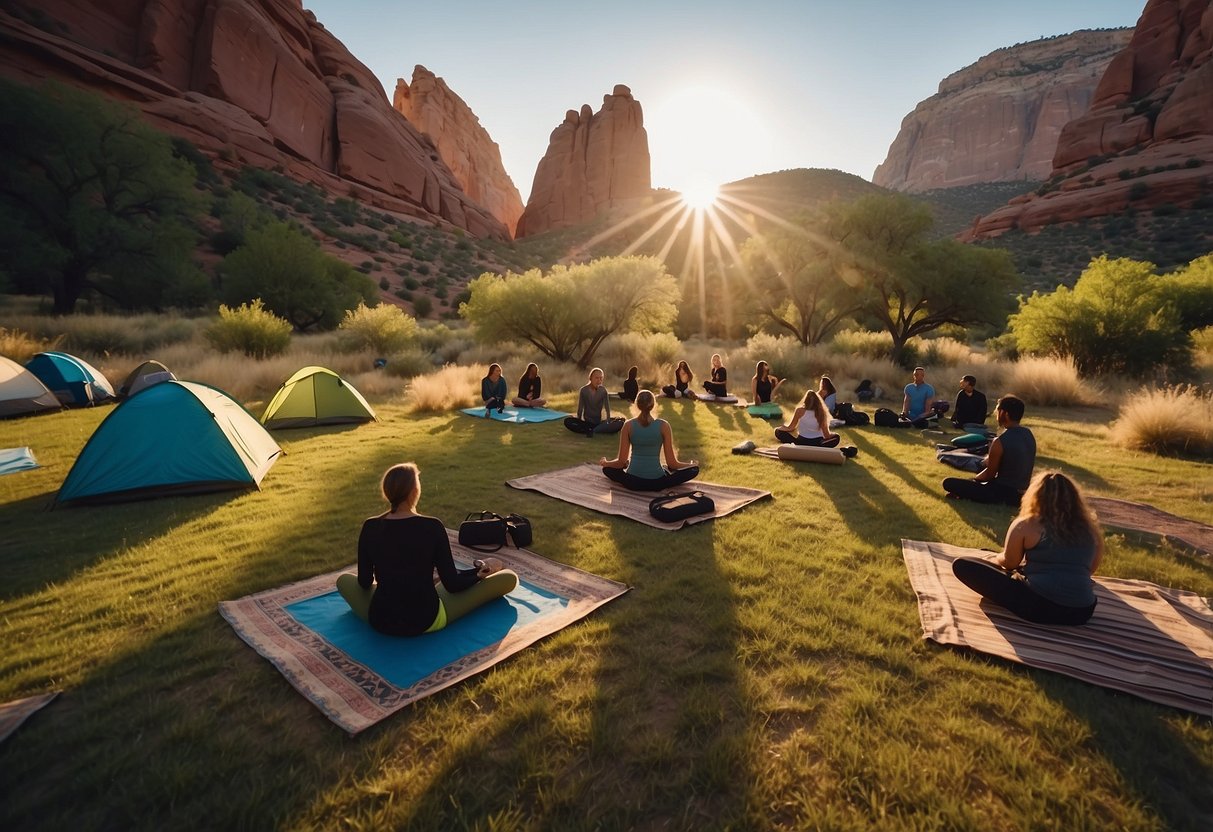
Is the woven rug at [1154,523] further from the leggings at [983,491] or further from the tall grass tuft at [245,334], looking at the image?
the tall grass tuft at [245,334]

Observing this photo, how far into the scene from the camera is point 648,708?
324 centimetres

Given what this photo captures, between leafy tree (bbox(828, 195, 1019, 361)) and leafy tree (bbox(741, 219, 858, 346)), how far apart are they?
2.51 feet

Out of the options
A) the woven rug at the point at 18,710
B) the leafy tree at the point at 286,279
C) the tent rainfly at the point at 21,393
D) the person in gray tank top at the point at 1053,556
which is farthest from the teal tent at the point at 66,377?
the person in gray tank top at the point at 1053,556

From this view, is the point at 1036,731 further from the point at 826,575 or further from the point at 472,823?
the point at 472,823

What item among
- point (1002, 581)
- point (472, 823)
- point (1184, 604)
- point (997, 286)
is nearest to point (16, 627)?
point (472, 823)

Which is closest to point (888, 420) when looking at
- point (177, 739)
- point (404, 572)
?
point (404, 572)

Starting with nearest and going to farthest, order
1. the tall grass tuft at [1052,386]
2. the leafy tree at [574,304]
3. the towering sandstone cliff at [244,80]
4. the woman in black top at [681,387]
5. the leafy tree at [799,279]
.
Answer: the tall grass tuft at [1052,386], the woman in black top at [681,387], the leafy tree at [574,304], the leafy tree at [799,279], the towering sandstone cliff at [244,80]

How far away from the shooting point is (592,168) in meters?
89.1

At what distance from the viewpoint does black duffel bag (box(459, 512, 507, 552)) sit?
5.71m

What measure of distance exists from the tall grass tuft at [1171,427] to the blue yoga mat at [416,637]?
12837 millimetres

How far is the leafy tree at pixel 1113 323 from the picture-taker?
17.0 m

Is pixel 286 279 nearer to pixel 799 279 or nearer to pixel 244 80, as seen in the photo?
pixel 799 279

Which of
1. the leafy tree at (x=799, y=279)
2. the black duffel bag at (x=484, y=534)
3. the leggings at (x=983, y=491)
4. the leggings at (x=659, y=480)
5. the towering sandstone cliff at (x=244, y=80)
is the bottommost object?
the black duffel bag at (x=484, y=534)

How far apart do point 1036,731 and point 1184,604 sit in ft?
9.65
